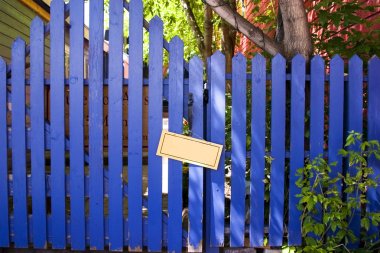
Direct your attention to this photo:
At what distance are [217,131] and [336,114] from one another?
3.13 feet

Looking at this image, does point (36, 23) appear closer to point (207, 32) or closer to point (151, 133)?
point (151, 133)

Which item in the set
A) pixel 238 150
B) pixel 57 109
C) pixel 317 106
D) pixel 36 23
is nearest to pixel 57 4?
pixel 36 23

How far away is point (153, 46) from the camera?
10.9 ft

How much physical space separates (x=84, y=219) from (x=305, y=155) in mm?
1839

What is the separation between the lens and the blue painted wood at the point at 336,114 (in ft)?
10.9

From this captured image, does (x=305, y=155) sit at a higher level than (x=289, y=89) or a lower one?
lower

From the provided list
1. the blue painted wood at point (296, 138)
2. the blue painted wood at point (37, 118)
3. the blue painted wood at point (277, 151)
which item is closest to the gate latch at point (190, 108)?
the blue painted wood at point (277, 151)

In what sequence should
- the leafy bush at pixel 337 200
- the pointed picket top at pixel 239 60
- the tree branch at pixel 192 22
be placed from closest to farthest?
the leafy bush at pixel 337 200 < the pointed picket top at pixel 239 60 < the tree branch at pixel 192 22

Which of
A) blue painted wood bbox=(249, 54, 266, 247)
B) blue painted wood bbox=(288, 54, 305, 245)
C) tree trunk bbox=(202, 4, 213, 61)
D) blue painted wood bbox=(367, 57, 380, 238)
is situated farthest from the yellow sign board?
tree trunk bbox=(202, 4, 213, 61)

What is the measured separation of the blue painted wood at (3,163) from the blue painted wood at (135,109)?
99cm

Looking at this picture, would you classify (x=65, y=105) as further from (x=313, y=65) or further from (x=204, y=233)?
(x=313, y=65)

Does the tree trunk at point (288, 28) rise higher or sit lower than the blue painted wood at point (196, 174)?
higher

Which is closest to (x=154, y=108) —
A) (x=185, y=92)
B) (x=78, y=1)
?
(x=185, y=92)

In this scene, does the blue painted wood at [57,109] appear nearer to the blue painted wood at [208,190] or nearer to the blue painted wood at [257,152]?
the blue painted wood at [208,190]
